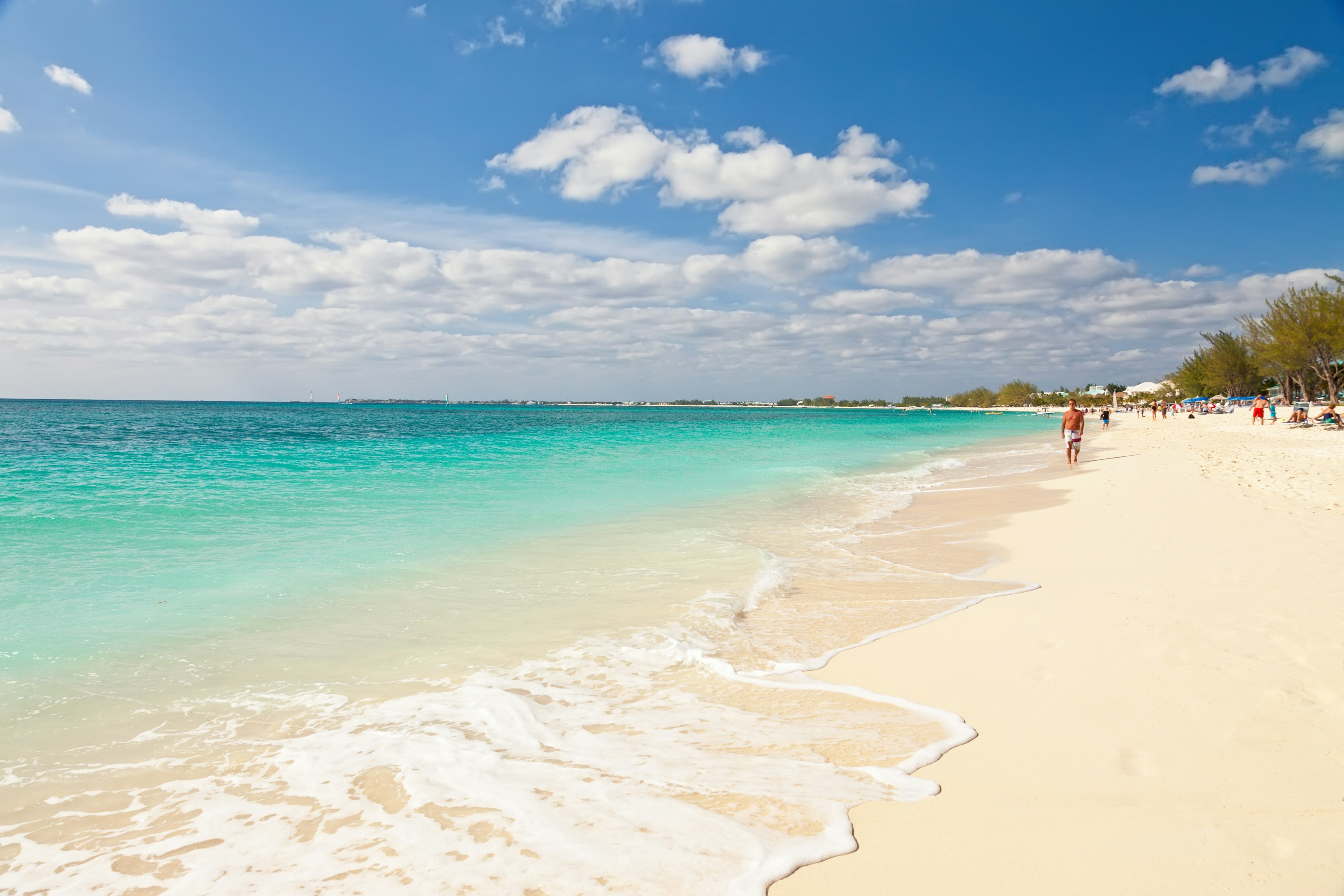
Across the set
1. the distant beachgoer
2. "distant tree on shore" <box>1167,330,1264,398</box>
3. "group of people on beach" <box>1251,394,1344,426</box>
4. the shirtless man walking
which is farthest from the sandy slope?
"distant tree on shore" <box>1167,330,1264,398</box>

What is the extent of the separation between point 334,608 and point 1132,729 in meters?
6.82

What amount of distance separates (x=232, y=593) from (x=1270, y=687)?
9162 millimetres

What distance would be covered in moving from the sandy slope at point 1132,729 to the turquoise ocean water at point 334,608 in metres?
0.93

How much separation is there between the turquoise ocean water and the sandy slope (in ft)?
3.06

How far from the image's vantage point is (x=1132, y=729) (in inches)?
139

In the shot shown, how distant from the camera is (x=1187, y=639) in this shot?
4758 millimetres

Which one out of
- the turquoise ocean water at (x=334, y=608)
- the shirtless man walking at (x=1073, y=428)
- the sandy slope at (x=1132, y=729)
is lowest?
the turquoise ocean water at (x=334, y=608)

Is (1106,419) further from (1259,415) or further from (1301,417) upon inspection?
(1301,417)

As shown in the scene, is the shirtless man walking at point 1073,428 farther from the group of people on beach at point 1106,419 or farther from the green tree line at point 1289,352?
the green tree line at point 1289,352

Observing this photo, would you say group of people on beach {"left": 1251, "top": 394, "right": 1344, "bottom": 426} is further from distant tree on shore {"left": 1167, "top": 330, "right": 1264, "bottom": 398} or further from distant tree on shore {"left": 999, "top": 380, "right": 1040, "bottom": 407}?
distant tree on shore {"left": 999, "top": 380, "right": 1040, "bottom": 407}

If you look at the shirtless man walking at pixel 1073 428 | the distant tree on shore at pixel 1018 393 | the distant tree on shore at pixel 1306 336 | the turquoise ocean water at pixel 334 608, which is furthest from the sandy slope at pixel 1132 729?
the distant tree on shore at pixel 1018 393

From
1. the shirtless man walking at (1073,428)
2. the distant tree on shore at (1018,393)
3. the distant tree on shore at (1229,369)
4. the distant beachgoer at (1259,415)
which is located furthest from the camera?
the distant tree on shore at (1018,393)

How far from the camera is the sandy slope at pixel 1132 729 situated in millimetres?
2494

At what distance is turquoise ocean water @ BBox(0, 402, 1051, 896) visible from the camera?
132 inches
